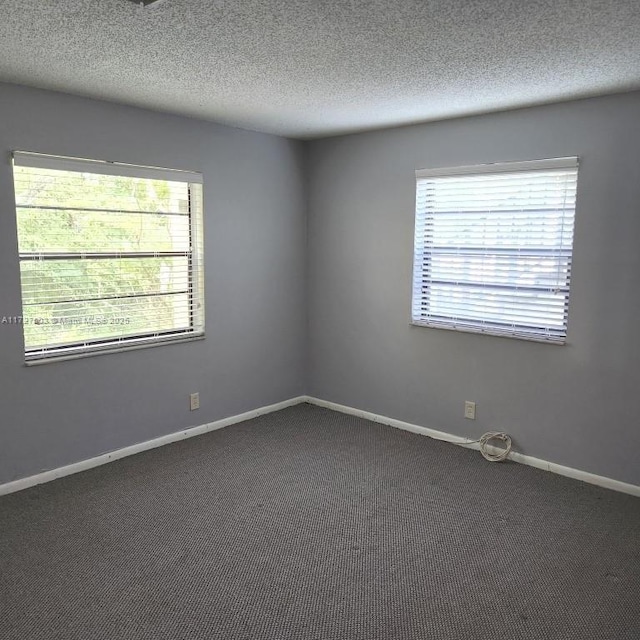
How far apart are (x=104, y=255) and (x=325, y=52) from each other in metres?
1.94

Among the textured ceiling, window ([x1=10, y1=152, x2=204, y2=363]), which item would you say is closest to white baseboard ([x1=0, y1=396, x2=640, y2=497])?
window ([x1=10, y1=152, x2=204, y2=363])

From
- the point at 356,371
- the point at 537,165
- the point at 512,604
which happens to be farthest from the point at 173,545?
the point at 537,165

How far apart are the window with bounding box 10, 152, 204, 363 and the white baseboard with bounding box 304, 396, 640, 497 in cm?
146

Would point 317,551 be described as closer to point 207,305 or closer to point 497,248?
point 207,305

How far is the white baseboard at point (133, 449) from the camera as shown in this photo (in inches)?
129

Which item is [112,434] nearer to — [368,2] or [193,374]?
[193,374]

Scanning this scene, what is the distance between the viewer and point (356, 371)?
4.62m

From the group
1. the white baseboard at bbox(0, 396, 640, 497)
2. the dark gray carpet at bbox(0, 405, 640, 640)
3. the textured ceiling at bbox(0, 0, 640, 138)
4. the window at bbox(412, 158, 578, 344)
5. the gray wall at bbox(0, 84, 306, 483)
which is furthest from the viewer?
the window at bbox(412, 158, 578, 344)

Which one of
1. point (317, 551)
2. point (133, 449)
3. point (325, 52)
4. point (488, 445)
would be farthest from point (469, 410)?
point (325, 52)

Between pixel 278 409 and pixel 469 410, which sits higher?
pixel 469 410

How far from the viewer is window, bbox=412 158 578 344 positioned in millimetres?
3438

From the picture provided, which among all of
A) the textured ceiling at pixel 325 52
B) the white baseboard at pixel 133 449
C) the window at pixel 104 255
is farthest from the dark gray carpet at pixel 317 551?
the textured ceiling at pixel 325 52

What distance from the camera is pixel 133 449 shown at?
149 inches

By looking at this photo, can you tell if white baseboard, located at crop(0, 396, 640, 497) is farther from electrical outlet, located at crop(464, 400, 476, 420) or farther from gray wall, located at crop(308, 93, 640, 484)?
electrical outlet, located at crop(464, 400, 476, 420)
